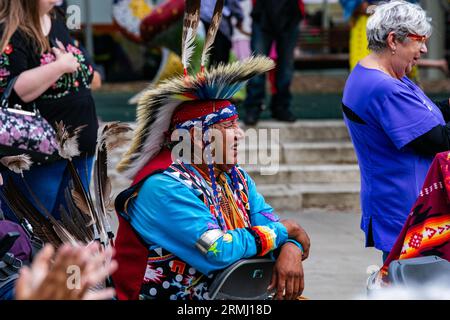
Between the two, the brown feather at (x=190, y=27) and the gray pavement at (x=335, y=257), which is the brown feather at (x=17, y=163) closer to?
the brown feather at (x=190, y=27)

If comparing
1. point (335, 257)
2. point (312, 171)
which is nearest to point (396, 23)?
point (335, 257)

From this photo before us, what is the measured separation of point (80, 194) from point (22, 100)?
1156 mm

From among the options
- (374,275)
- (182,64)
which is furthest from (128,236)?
(374,275)

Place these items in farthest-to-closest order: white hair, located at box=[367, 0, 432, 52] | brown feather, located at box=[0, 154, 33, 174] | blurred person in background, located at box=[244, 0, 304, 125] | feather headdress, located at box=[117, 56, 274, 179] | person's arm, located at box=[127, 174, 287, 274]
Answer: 1. blurred person in background, located at box=[244, 0, 304, 125]
2. brown feather, located at box=[0, 154, 33, 174]
3. white hair, located at box=[367, 0, 432, 52]
4. feather headdress, located at box=[117, 56, 274, 179]
5. person's arm, located at box=[127, 174, 287, 274]

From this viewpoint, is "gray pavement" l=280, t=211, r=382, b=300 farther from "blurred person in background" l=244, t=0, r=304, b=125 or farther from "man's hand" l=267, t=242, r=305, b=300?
"man's hand" l=267, t=242, r=305, b=300

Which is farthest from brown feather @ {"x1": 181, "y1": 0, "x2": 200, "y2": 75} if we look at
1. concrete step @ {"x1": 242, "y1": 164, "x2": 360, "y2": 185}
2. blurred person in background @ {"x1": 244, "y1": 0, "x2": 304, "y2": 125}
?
blurred person in background @ {"x1": 244, "y1": 0, "x2": 304, "y2": 125}

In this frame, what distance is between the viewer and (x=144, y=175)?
3256 millimetres

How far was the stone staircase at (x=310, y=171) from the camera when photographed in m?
7.61

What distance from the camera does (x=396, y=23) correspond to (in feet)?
12.7

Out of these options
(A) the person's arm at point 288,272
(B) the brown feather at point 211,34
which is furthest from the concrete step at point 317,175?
(A) the person's arm at point 288,272

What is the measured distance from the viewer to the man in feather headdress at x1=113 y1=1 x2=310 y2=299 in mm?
3129

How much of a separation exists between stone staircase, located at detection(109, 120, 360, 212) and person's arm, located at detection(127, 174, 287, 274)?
389 cm

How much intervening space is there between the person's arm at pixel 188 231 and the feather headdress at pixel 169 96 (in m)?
0.18
